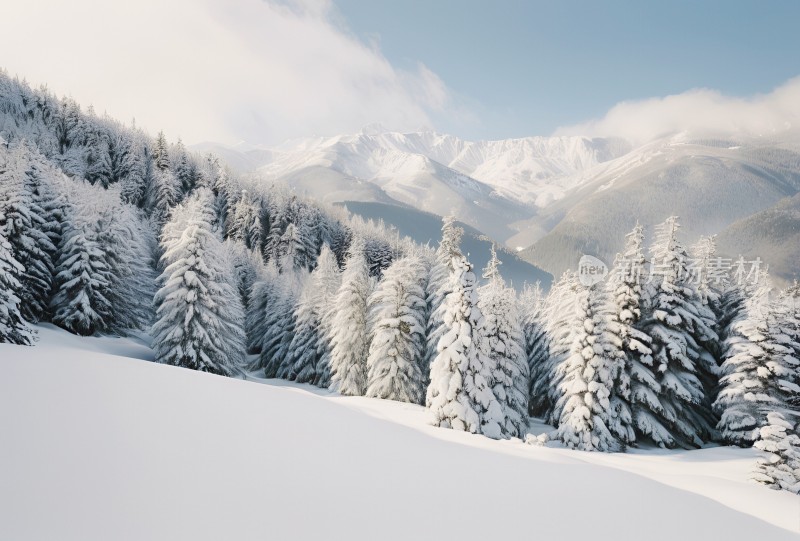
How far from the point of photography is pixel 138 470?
175 inches

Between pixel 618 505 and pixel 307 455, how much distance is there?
194 inches

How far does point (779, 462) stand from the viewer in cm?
1280

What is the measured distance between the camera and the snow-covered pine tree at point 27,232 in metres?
25.7

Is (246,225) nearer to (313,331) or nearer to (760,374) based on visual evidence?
(313,331)

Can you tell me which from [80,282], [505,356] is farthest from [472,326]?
[80,282]

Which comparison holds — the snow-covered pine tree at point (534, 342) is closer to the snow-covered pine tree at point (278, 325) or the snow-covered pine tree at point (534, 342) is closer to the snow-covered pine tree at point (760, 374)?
the snow-covered pine tree at point (760, 374)

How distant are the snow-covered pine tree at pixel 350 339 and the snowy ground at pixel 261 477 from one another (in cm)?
2410

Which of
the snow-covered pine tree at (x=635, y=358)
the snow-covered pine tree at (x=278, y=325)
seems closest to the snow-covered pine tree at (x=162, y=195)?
the snow-covered pine tree at (x=278, y=325)

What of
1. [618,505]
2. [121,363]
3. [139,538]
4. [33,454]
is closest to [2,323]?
[121,363]

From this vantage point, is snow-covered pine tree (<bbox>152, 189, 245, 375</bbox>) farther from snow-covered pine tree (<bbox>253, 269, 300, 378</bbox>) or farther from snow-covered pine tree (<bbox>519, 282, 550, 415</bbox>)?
snow-covered pine tree (<bbox>519, 282, 550, 415</bbox>)

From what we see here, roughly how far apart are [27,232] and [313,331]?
22.1 meters

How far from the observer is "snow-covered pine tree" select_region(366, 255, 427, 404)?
28.4 metres

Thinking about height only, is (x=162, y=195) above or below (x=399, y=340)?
above

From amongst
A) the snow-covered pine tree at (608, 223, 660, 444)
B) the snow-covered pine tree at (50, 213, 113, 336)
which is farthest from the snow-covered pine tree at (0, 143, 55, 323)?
the snow-covered pine tree at (608, 223, 660, 444)
